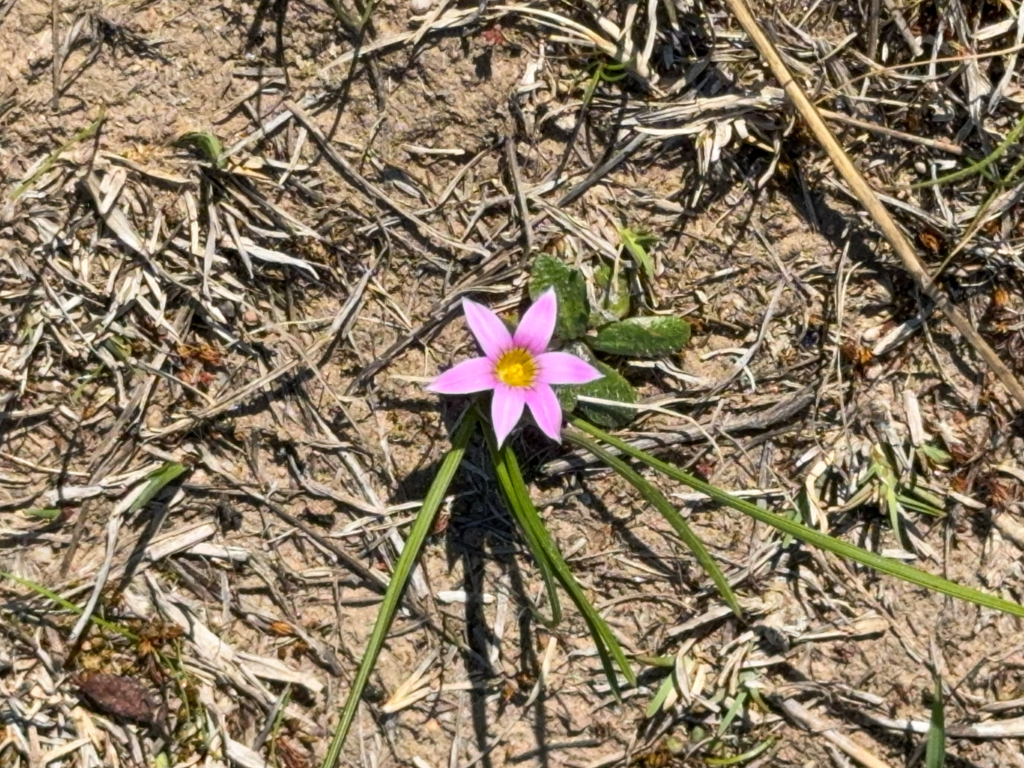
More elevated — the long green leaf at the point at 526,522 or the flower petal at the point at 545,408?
the flower petal at the point at 545,408

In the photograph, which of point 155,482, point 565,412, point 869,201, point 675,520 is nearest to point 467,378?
point 565,412

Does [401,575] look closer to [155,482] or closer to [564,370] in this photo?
[564,370]

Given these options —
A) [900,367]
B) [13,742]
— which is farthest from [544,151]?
[13,742]

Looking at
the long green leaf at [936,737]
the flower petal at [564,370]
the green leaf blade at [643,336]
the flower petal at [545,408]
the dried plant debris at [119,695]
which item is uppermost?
the green leaf blade at [643,336]

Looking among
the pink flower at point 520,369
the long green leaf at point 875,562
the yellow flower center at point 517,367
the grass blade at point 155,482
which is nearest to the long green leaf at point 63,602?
the grass blade at point 155,482

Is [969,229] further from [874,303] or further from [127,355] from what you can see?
[127,355]

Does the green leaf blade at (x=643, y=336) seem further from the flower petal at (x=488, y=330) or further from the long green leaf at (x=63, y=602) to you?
the long green leaf at (x=63, y=602)
